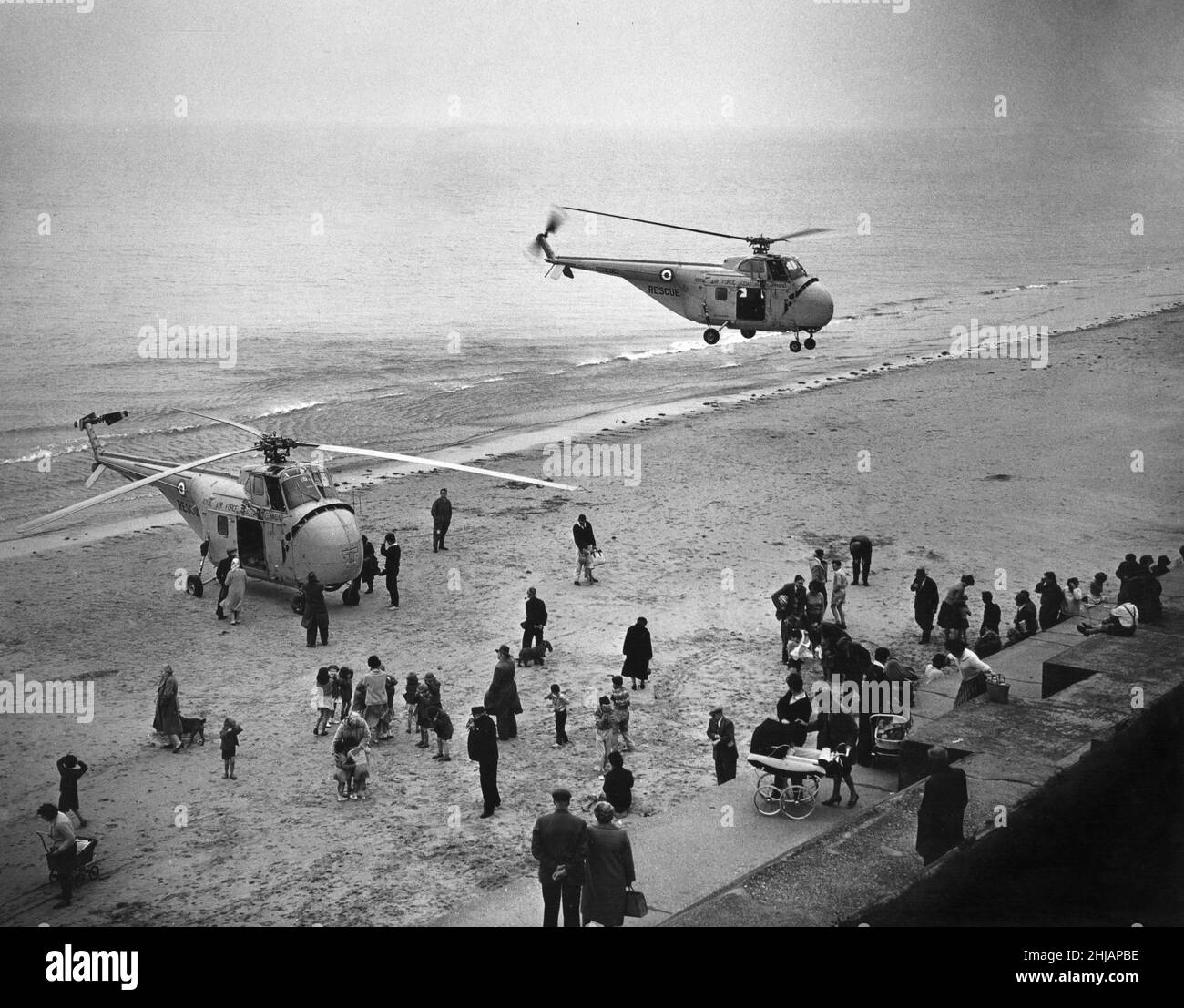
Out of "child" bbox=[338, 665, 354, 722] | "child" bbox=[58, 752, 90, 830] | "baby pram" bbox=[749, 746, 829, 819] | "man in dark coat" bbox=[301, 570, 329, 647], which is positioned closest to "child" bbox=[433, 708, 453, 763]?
"child" bbox=[338, 665, 354, 722]

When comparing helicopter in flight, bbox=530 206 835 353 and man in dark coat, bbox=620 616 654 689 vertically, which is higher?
helicopter in flight, bbox=530 206 835 353

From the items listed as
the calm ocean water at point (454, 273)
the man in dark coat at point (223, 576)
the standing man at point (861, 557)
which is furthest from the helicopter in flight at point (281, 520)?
the calm ocean water at point (454, 273)

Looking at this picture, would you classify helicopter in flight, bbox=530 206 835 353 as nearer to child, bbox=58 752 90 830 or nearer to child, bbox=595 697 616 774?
child, bbox=595 697 616 774

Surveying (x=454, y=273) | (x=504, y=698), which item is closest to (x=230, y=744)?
(x=504, y=698)

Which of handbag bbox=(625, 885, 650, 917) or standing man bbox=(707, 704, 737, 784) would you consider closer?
handbag bbox=(625, 885, 650, 917)

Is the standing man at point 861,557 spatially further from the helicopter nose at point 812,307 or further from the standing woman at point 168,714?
the standing woman at point 168,714

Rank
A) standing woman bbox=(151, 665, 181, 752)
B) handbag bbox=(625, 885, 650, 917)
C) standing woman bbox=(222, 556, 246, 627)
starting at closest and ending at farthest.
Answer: handbag bbox=(625, 885, 650, 917), standing woman bbox=(151, 665, 181, 752), standing woman bbox=(222, 556, 246, 627)

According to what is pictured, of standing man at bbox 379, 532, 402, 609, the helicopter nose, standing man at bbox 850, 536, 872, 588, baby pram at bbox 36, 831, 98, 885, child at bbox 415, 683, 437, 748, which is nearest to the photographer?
baby pram at bbox 36, 831, 98, 885

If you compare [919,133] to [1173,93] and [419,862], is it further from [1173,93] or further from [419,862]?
[419,862]
